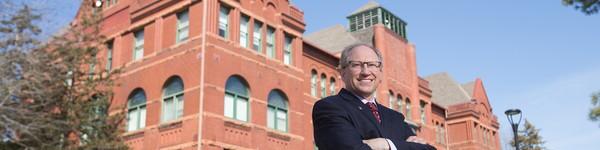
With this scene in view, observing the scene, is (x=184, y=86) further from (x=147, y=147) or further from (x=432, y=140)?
(x=432, y=140)

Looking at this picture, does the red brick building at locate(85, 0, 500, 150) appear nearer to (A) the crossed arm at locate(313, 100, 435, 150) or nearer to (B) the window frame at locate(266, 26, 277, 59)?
(B) the window frame at locate(266, 26, 277, 59)

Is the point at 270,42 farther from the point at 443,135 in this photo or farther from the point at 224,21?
the point at 443,135

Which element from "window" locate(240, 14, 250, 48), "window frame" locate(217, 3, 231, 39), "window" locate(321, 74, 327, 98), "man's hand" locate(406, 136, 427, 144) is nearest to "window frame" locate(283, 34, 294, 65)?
"window" locate(240, 14, 250, 48)

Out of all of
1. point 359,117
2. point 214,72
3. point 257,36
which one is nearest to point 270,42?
point 257,36

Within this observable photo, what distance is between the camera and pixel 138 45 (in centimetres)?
2562

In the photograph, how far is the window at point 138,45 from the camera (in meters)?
25.4

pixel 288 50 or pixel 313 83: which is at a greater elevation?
pixel 288 50

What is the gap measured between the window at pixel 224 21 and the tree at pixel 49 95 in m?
4.12

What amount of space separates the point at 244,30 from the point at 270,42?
163cm

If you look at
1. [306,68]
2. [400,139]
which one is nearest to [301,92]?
[306,68]

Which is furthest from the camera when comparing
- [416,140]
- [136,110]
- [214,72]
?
[136,110]

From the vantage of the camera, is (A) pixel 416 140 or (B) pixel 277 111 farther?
(B) pixel 277 111

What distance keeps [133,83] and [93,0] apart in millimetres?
4974

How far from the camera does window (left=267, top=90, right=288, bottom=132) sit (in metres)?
24.5
